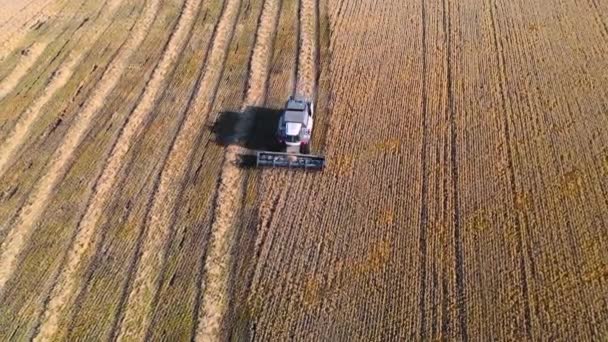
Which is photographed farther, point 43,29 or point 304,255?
point 43,29

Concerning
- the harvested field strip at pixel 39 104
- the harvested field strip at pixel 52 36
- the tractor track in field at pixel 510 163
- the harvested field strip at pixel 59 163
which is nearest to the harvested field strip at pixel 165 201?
the harvested field strip at pixel 59 163

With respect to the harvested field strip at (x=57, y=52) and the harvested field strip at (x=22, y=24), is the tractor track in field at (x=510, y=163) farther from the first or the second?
the harvested field strip at (x=22, y=24)

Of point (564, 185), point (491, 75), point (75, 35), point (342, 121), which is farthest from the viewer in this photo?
point (75, 35)

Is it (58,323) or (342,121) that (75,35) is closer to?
(342,121)

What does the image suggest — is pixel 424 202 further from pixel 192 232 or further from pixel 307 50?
pixel 307 50

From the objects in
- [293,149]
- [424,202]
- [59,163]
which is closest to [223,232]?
[293,149]

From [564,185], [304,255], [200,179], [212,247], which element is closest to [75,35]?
[200,179]

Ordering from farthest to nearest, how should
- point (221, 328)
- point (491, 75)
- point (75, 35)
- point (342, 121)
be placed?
point (75, 35) → point (491, 75) → point (342, 121) → point (221, 328)
